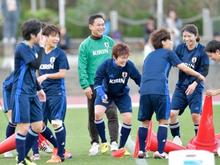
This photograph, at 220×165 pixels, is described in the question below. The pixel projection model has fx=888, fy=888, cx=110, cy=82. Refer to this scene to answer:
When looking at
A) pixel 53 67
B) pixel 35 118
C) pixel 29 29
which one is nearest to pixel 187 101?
pixel 53 67

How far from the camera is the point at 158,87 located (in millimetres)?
11719

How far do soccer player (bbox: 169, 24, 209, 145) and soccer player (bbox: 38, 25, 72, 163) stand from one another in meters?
1.83

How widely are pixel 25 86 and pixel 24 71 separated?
19 cm

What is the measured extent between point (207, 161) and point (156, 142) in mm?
2770

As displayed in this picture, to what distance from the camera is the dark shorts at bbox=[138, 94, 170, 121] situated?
38.4ft

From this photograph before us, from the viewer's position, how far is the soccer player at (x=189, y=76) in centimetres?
1271

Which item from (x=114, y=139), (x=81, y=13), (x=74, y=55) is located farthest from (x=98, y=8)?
(x=114, y=139)

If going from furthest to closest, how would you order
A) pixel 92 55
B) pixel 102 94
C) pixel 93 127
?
pixel 93 127 < pixel 92 55 < pixel 102 94

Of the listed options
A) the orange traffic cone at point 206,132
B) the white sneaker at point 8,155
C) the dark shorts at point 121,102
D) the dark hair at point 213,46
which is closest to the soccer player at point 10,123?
the white sneaker at point 8,155

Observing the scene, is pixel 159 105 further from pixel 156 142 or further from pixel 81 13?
pixel 81 13

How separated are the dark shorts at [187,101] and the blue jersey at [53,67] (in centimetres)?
183

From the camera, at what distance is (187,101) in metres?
12.9

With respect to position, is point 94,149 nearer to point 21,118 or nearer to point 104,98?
point 104,98

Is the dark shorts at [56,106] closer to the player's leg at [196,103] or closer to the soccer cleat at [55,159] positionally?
the soccer cleat at [55,159]
